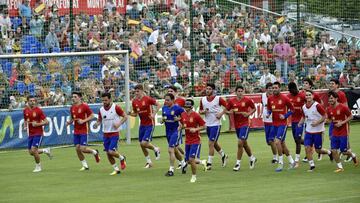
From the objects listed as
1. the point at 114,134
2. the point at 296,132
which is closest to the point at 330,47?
the point at 296,132

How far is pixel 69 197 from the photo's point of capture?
20391 mm

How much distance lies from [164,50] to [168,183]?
14.3 meters

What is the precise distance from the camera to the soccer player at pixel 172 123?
952 inches

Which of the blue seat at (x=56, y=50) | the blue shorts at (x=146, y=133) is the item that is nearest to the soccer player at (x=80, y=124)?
the blue shorts at (x=146, y=133)

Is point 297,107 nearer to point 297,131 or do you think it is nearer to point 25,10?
point 297,131

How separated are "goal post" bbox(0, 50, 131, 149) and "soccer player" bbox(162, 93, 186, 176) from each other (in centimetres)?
784

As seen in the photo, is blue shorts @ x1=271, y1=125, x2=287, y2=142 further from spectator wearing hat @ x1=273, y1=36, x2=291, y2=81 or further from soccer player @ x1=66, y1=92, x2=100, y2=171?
spectator wearing hat @ x1=273, y1=36, x2=291, y2=81

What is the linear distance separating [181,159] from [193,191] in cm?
416

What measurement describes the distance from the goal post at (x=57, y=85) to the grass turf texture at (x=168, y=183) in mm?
3067

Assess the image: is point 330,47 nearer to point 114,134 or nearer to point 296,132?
point 296,132

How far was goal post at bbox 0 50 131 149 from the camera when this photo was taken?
3188 cm

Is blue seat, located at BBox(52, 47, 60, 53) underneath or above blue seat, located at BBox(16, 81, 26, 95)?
above

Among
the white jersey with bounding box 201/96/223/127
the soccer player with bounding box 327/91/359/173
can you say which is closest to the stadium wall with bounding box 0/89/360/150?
the white jersey with bounding box 201/96/223/127

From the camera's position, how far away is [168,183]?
2258 cm
